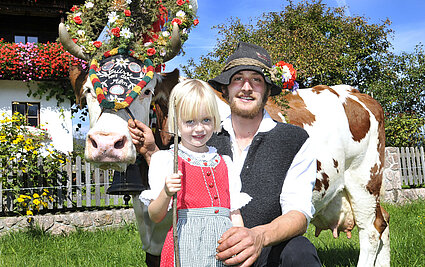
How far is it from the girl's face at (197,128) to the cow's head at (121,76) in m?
0.67

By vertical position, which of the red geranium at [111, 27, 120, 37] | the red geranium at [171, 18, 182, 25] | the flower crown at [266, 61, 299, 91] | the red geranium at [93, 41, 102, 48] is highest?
the red geranium at [171, 18, 182, 25]

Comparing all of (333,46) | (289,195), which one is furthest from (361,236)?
(333,46)

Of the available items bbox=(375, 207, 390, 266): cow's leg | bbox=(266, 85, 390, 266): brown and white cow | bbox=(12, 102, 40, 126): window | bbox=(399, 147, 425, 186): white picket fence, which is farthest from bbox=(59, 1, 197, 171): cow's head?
bbox=(12, 102, 40, 126): window

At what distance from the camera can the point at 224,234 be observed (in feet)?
5.56

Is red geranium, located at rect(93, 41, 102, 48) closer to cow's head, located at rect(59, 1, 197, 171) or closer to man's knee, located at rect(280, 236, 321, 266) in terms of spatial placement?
cow's head, located at rect(59, 1, 197, 171)

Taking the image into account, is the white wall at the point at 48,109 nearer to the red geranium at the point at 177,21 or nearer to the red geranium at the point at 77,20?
the red geranium at the point at 77,20

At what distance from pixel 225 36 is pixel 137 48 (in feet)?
65.8

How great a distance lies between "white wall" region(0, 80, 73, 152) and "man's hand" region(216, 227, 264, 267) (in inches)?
542

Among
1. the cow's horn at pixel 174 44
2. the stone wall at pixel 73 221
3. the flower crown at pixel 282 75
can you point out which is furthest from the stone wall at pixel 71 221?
the flower crown at pixel 282 75

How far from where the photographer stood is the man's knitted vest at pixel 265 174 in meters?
2.25

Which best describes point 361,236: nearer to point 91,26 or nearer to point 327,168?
point 327,168

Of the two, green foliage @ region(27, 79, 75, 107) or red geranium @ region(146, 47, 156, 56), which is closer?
red geranium @ region(146, 47, 156, 56)

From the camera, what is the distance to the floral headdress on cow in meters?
2.97

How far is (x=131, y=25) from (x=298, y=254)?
2.39 meters
